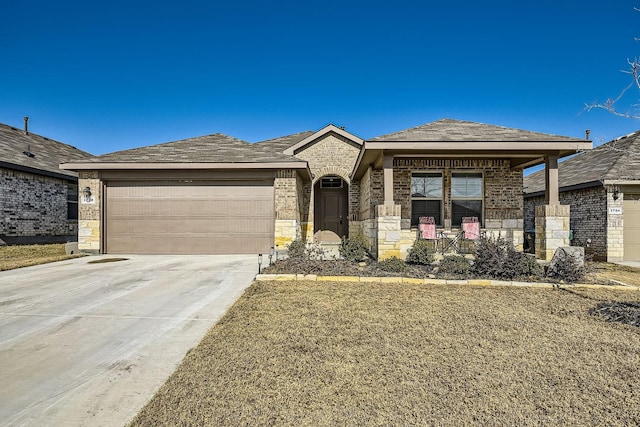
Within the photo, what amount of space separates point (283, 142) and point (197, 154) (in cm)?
512

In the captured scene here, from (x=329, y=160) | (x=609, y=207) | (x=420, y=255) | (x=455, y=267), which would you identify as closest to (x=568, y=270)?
(x=455, y=267)

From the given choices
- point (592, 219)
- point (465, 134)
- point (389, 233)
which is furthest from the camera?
point (592, 219)

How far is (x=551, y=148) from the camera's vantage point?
7812mm

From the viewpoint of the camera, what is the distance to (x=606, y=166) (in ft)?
35.7

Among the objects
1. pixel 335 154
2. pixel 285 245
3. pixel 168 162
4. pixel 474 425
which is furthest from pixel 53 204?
pixel 474 425

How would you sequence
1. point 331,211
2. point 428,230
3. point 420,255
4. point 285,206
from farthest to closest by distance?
point 331,211 → point 285,206 → point 428,230 → point 420,255

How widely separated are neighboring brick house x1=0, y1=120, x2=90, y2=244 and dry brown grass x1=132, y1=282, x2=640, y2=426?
1078 cm

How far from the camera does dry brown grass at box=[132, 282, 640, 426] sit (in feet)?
7.17

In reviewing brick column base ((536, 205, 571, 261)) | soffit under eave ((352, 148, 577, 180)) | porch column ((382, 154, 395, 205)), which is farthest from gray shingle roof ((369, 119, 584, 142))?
brick column base ((536, 205, 571, 261))

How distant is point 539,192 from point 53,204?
18541mm

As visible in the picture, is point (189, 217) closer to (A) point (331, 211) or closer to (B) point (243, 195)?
(B) point (243, 195)

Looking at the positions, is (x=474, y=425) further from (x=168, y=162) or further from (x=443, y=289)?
(x=168, y=162)

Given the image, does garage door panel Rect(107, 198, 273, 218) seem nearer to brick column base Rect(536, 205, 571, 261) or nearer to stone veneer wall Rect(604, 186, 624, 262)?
brick column base Rect(536, 205, 571, 261)

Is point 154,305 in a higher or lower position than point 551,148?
lower
